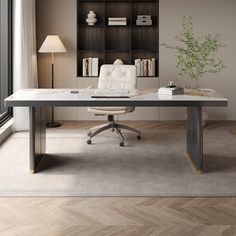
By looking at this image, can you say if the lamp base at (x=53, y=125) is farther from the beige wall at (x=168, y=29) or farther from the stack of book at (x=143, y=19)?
the stack of book at (x=143, y=19)

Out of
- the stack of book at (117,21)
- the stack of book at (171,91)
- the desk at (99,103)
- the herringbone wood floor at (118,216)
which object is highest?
the stack of book at (117,21)

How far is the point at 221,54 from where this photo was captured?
26.6 ft

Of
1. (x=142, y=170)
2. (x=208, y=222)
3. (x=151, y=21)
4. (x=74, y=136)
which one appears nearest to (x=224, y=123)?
(x=151, y=21)

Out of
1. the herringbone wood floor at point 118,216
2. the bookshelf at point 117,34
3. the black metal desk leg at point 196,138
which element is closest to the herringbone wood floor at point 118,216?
the herringbone wood floor at point 118,216

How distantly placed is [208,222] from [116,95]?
186 centimetres

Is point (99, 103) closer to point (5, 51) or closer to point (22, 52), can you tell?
point (22, 52)

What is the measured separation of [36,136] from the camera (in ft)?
17.2

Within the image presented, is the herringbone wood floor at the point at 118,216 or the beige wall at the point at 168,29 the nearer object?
the herringbone wood floor at the point at 118,216

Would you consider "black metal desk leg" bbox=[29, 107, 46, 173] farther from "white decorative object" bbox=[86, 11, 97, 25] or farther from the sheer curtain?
"white decorative object" bbox=[86, 11, 97, 25]

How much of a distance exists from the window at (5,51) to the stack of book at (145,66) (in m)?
1.99

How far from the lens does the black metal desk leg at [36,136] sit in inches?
198

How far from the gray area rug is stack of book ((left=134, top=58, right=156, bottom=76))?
153cm

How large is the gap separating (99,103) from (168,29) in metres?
3.60

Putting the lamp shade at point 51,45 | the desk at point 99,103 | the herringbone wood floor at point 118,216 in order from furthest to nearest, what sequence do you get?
the lamp shade at point 51,45
the desk at point 99,103
the herringbone wood floor at point 118,216
